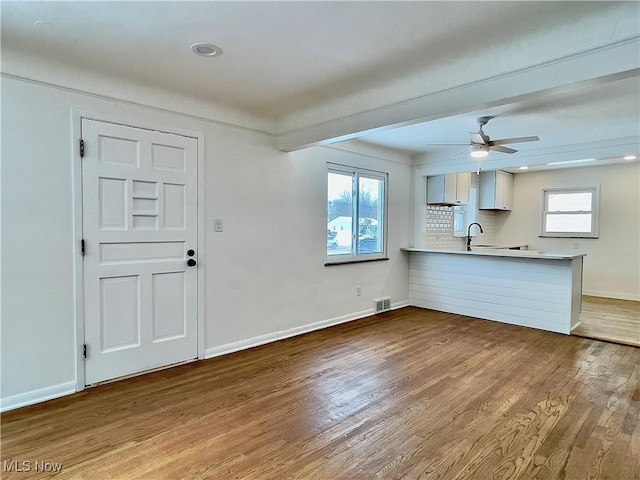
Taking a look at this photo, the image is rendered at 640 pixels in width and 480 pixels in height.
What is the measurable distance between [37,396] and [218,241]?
180 cm

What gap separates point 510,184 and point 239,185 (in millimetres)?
6180

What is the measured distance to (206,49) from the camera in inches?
96.0

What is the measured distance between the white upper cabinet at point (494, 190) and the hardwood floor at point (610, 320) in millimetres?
2263

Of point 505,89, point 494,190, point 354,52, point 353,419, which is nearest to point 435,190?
point 494,190

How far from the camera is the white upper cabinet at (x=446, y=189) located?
5.83 m

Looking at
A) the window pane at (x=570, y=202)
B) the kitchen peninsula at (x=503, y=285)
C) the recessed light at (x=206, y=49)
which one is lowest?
the kitchen peninsula at (x=503, y=285)

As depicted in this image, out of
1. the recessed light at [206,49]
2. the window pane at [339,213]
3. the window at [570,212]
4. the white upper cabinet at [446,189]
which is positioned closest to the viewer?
the recessed light at [206,49]

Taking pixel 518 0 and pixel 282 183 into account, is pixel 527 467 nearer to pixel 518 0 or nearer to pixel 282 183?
pixel 518 0

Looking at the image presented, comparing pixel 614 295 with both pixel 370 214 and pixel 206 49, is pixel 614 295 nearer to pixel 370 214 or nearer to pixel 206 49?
pixel 370 214

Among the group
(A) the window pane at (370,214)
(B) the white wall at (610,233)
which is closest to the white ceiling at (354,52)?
(A) the window pane at (370,214)

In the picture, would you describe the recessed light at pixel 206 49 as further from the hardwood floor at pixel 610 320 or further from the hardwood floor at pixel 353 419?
the hardwood floor at pixel 610 320

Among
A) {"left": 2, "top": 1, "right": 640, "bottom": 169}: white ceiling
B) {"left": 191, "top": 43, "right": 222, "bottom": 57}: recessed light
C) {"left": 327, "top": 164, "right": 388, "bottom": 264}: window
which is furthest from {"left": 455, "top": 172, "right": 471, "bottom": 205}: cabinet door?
{"left": 191, "top": 43, "right": 222, "bottom": 57}: recessed light

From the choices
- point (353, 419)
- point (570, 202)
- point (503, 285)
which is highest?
point (570, 202)

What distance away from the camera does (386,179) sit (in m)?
5.54
